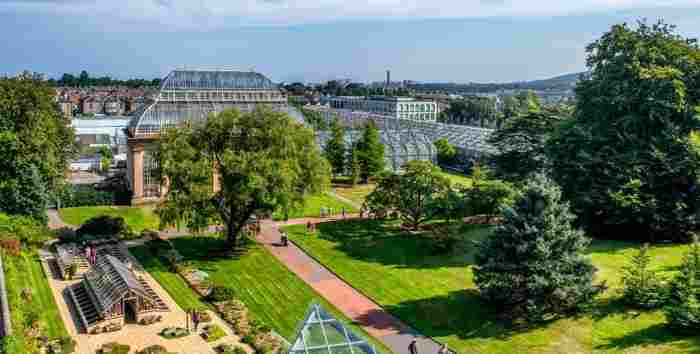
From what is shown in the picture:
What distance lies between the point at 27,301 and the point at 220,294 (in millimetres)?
8706

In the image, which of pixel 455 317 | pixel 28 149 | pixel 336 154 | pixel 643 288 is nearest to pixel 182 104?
pixel 336 154

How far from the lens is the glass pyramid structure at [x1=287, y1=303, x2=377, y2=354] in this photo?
15.8m

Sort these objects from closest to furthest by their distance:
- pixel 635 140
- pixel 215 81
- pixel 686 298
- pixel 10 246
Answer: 1. pixel 686 298
2. pixel 10 246
3. pixel 635 140
4. pixel 215 81

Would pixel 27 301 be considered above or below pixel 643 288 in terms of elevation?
below

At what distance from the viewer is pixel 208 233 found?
41.8 metres

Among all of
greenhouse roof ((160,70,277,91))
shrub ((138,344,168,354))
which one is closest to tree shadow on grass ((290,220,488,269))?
shrub ((138,344,168,354))

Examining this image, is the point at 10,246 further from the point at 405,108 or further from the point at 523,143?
the point at 405,108

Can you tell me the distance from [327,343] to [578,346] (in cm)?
1170

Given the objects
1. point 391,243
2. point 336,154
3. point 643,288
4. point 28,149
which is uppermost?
point 28,149

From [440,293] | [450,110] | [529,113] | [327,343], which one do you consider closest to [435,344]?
[440,293]

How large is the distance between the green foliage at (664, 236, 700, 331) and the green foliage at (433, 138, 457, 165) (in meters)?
55.6

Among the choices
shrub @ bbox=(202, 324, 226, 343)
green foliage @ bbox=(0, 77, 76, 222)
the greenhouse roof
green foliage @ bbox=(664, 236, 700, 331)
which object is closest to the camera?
green foliage @ bbox=(664, 236, 700, 331)

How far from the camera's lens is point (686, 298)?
73.5 feet

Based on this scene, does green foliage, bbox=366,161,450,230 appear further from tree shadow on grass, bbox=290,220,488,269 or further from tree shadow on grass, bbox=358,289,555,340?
tree shadow on grass, bbox=358,289,555,340
